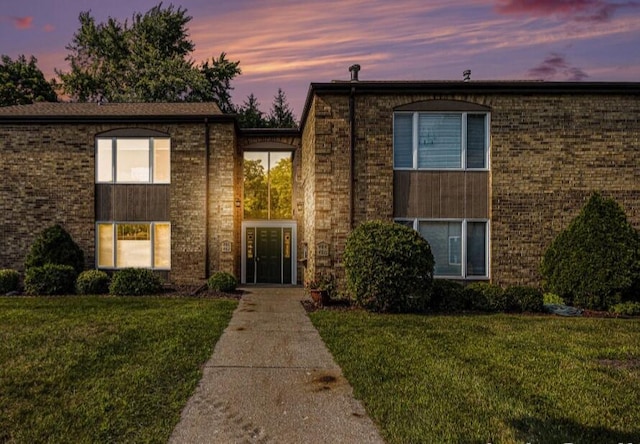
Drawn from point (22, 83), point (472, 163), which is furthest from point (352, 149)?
→ point (22, 83)

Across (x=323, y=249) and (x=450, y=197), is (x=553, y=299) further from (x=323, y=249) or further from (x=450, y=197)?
(x=323, y=249)

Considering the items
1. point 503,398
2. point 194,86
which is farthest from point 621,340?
point 194,86

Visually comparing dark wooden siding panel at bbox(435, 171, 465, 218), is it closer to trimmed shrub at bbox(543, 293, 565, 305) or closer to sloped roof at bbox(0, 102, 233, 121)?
trimmed shrub at bbox(543, 293, 565, 305)

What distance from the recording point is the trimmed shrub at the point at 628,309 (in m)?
9.23

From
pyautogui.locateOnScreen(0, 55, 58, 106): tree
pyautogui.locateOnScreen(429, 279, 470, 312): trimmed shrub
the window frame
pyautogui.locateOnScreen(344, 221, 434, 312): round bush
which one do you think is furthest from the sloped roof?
pyautogui.locateOnScreen(0, 55, 58, 106): tree

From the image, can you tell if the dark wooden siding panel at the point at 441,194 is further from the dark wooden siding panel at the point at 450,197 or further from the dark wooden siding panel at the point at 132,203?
the dark wooden siding panel at the point at 132,203

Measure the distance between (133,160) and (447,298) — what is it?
11.2 meters

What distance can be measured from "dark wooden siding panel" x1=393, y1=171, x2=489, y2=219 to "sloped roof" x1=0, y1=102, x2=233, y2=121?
668cm

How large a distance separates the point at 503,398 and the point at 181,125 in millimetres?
12786

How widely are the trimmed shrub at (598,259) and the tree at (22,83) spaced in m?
32.2

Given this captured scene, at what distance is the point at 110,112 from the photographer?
1409 centimetres

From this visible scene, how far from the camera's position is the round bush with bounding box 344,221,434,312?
888 centimetres

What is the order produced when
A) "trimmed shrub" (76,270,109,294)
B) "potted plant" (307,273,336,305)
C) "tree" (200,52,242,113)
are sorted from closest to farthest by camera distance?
1. "potted plant" (307,273,336,305)
2. "trimmed shrub" (76,270,109,294)
3. "tree" (200,52,242,113)

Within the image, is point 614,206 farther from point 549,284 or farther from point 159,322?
point 159,322
